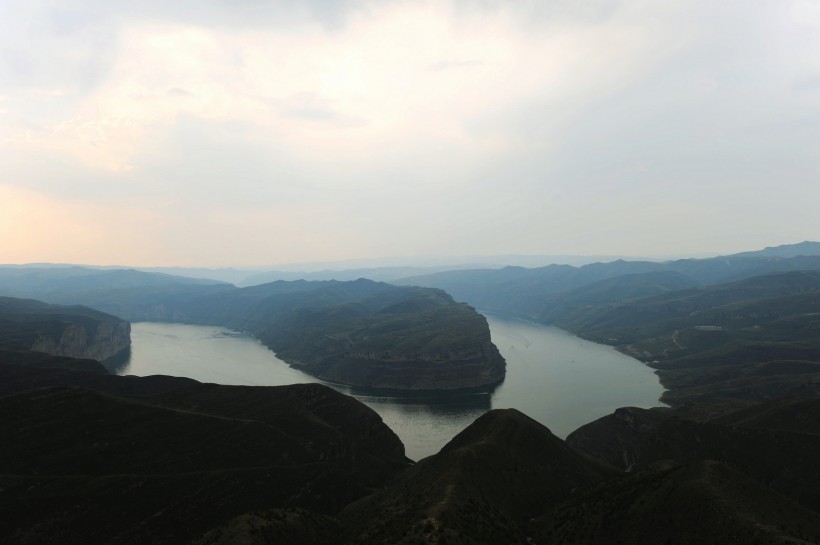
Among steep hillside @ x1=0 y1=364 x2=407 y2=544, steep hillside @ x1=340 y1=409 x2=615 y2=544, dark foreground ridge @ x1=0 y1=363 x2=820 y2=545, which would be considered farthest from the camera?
steep hillside @ x1=0 y1=364 x2=407 y2=544

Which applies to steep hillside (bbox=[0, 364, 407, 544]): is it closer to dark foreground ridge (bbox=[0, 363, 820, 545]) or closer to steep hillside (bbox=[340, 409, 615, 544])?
dark foreground ridge (bbox=[0, 363, 820, 545])

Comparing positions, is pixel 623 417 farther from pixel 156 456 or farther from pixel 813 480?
pixel 156 456

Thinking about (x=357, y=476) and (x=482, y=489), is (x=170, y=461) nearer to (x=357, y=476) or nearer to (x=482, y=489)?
(x=357, y=476)

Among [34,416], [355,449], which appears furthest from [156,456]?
[355,449]

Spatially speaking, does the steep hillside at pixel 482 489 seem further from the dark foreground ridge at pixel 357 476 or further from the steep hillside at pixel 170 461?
the steep hillside at pixel 170 461

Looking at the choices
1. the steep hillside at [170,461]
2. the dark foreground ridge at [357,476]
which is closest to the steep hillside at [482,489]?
the dark foreground ridge at [357,476]

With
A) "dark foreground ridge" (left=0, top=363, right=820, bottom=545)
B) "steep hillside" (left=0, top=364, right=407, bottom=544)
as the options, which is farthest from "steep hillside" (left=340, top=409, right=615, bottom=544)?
"steep hillside" (left=0, top=364, right=407, bottom=544)

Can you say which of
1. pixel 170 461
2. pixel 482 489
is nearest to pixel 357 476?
pixel 170 461

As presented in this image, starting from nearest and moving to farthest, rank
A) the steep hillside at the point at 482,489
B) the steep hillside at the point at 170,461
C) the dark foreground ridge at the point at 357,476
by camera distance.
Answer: the steep hillside at the point at 482,489
the dark foreground ridge at the point at 357,476
the steep hillside at the point at 170,461
